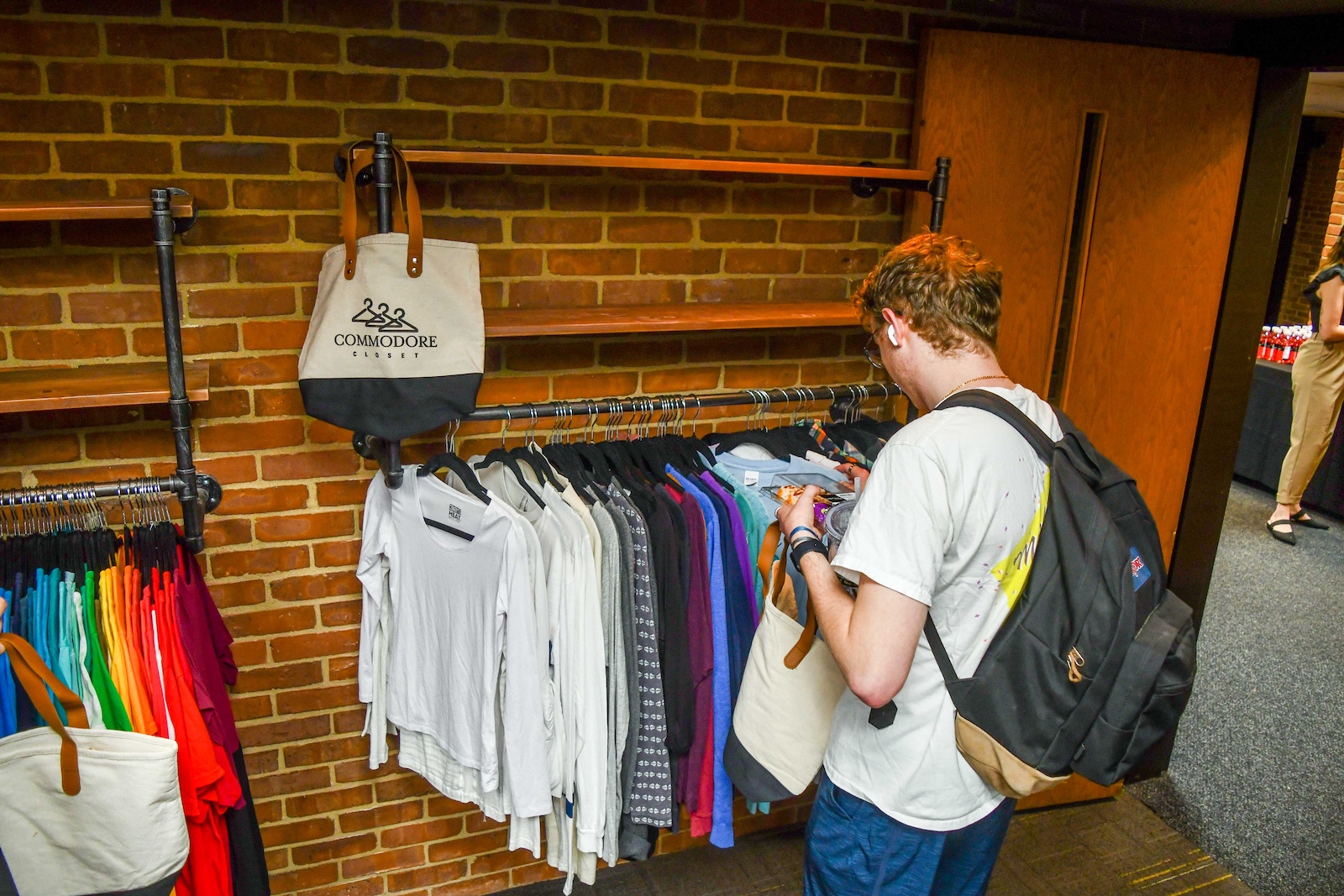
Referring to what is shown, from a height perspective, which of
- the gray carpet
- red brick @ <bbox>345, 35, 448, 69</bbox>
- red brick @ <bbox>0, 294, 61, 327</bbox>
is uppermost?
red brick @ <bbox>345, 35, 448, 69</bbox>

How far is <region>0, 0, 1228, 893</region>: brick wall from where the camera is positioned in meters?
2.01

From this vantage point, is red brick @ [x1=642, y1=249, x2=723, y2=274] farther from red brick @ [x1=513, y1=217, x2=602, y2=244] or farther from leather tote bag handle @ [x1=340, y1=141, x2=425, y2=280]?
leather tote bag handle @ [x1=340, y1=141, x2=425, y2=280]

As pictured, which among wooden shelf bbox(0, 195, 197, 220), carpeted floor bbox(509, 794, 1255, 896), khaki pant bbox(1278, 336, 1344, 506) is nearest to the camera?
wooden shelf bbox(0, 195, 197, 220)

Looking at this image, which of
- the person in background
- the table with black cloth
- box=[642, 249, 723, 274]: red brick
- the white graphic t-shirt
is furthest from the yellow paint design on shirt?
the table with black cloth

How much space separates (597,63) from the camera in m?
2.29

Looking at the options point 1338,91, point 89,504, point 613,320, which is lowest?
point 89,504

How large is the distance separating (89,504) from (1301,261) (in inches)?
375

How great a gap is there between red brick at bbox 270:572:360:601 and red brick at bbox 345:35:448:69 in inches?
46.1

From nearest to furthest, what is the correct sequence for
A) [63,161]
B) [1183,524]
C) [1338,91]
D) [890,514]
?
[890,514] → [63,161] → [1183,524] → [1338,91]

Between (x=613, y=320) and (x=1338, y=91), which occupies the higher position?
(x=1338, y=91)

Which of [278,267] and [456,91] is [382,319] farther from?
[456,91]

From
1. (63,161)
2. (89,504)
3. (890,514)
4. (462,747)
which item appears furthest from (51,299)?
(890,514)

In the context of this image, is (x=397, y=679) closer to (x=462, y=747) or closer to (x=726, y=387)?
(x=462, y=747)

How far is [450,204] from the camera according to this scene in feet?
7.40
